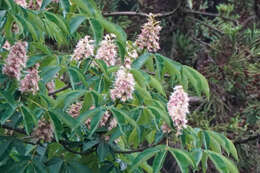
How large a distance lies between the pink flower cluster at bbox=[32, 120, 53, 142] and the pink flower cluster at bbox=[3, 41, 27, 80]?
28 centimetres

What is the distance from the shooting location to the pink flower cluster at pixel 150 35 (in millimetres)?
2742

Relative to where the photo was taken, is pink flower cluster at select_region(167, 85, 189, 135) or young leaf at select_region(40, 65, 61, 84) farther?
young leaf at select_region(40, 65, 61, 84)

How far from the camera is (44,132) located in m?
2.56

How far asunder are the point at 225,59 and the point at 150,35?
2.68 metres

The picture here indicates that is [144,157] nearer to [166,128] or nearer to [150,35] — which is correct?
[166,128]

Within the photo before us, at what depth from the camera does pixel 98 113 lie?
2.46 m

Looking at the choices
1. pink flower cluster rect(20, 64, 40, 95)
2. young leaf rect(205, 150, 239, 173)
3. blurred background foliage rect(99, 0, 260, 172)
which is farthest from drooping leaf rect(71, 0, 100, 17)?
blurred background foliage rect(99, 0, 260, 172)

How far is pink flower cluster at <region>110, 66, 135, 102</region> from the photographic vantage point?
2389 mm

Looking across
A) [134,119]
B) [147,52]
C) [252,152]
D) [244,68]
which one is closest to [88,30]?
[244,68]

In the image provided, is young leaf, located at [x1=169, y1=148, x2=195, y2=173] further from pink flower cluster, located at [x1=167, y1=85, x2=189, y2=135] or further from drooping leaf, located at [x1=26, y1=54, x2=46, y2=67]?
drooping leaf, located at [x1=26, y1=54, x2=46, y2=67]

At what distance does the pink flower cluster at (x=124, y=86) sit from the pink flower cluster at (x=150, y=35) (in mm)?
388

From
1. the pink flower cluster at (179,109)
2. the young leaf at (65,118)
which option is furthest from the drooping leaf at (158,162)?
the young leaf at (65,118)

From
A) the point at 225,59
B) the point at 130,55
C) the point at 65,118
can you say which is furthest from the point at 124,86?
the point at 225,59

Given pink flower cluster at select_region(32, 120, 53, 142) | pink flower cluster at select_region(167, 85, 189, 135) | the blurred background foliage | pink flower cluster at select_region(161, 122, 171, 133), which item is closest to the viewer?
pink flower cluster at select_region(167, 85, 189, 135)
